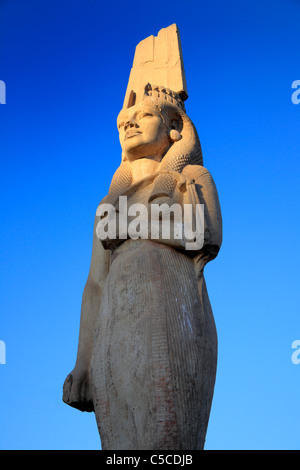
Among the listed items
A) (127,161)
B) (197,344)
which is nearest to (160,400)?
(197,344)

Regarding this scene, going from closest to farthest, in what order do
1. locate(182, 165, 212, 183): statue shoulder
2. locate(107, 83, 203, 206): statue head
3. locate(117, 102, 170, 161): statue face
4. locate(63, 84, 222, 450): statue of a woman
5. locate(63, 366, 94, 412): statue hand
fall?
1. locate(63, 84, 222, 450): statue of a woman
2. locate(63, 366, 94, 412): statue hand
3. locate(182, 165, 212, 183): statue shoulder
4. locate(107, 83, 203, 206): statue head
5. locate(117, 102, 170, 161): statue face

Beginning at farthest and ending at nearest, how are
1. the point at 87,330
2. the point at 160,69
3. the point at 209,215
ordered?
the point at 160,69 < the point at 87,330 < the point at 209,215

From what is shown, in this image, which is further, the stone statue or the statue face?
the statue face

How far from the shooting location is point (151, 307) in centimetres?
429

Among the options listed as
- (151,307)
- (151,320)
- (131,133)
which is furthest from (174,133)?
(151,320)

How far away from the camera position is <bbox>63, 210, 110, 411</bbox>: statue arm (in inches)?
188

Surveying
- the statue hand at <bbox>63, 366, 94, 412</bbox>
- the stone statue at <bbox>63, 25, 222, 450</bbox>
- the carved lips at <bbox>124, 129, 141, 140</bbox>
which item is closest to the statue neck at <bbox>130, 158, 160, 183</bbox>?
the stone statue at <bbox>63, 25, 222, 450</bbox>

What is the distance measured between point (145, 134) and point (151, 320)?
2.23 m

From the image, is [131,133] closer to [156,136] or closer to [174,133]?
[156,136]

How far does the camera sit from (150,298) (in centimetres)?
435

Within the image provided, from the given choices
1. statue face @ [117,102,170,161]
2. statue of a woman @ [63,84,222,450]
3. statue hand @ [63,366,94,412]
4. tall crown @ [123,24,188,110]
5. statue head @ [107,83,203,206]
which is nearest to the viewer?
statue of a woman @ [63,84,222,450]

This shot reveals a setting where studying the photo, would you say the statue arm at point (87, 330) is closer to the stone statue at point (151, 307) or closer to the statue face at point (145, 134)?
the stone statue at point (151, 307)

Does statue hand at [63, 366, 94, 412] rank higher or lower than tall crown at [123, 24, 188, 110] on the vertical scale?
lower

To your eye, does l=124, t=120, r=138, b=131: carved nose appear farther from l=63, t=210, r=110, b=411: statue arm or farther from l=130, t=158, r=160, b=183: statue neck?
l=63, t=210, r=110, b=411: statue arm
